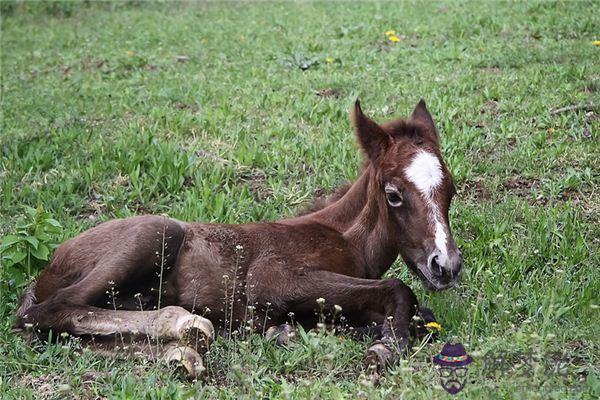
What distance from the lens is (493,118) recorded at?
31.7ft

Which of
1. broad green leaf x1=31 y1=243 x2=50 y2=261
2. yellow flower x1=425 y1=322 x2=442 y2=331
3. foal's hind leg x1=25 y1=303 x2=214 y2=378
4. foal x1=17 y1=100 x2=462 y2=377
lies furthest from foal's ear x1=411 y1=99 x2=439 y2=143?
broad green leaf x1=31 y1=243 x2=50 y2=261

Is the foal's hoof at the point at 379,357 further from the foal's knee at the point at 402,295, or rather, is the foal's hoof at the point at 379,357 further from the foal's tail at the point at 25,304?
the foal's tail at the point at 25,304

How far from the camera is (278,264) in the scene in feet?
20.5

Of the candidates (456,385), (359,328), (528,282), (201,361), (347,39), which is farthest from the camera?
(347,39)

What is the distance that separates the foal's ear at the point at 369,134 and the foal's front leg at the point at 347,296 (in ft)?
3.18

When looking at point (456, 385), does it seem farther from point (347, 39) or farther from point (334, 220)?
point (347, 39)

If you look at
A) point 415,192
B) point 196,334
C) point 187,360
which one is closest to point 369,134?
point 415,192

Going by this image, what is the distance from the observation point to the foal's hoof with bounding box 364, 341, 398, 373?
5.18 m

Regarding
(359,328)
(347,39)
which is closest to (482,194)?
(359,328)

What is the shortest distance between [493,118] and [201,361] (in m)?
5.57

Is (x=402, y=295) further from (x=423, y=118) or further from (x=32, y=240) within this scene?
(x=32, y=240)

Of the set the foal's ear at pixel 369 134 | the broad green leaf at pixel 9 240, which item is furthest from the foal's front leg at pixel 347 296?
the broad green leaf at pixel 9 240

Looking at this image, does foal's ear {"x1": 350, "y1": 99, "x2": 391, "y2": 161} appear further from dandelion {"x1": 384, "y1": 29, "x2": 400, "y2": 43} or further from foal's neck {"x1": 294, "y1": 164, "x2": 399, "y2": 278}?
dandelion {"x1": 384, "y1": 29, "x2": 400, "y2": 43}

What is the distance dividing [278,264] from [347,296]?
609 millimetres
